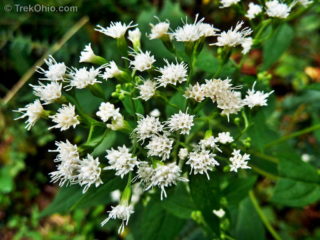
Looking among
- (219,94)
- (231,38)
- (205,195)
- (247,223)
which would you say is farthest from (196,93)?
(247,223)

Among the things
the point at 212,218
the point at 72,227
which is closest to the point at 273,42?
the point at 212,218

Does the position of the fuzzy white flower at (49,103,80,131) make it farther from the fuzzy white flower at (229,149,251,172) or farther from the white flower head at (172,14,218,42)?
the fuzzy white flower at (229,149,251,172)

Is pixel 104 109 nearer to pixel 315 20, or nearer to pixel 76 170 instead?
pixel 76 170

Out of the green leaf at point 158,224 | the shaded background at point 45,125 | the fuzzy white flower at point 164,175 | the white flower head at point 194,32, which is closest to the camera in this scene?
the fuzzy white flower at point 164,175

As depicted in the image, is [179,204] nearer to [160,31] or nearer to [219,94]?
[219,94]

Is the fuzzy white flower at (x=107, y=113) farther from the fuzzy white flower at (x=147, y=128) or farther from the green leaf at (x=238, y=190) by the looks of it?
the green leaf at (x=238, y=190)

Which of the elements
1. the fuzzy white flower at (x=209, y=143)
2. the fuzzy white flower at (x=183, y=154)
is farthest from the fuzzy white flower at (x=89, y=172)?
the fuzzy white flower at (x=209, y=143)
